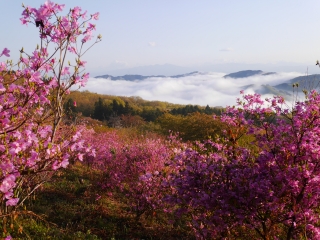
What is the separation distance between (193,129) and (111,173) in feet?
73.9

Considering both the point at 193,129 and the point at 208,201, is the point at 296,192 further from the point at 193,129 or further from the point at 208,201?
the point at 193,129

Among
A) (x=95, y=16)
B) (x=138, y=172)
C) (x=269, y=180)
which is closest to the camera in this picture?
(x=269, y=180)

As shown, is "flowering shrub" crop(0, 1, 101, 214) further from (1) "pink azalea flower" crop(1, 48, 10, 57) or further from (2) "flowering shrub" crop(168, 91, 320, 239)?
(2) "flowering shrub" crop(168, 91, 320, 239)

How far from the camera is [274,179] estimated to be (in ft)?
15.9

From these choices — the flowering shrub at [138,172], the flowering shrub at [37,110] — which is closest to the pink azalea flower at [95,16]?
the flowering shrub at [37,110]

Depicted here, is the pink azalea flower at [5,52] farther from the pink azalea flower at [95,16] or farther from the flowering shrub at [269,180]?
the flowering shrub at [269,180]

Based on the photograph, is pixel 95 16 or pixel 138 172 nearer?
pixel 95 16

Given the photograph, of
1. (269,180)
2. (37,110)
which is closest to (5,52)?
(37,110)

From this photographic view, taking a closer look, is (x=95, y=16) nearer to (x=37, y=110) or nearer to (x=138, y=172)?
(x=37, y=110)

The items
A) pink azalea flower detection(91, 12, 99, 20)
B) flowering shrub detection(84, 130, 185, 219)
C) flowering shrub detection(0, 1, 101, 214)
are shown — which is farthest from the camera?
flowering shrub detection(84, 130, 185, 219)

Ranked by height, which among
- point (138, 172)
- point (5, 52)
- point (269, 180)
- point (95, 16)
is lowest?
point (138, 172)

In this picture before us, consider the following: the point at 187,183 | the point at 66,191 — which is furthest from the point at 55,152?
the point at 66,191

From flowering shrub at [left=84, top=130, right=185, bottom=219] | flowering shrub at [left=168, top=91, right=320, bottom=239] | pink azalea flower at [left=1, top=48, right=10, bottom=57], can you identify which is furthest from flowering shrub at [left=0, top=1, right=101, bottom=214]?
flowering shrub at [left=84, top=130, right=185, bottom=219]

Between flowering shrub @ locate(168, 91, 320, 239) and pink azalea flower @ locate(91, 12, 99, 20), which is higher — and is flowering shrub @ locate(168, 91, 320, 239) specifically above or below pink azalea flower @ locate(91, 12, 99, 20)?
below
